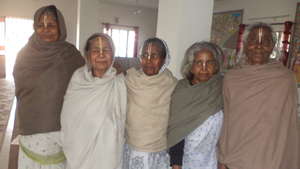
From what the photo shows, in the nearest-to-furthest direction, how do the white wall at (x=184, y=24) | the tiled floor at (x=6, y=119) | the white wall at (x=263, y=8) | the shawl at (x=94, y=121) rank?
the shawl at (x=94, y=121), the white wall at (x=184, y=24), the tiled floor at (x=6, y=119), the white wall at (x=263, y=8)

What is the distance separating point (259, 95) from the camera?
122cm

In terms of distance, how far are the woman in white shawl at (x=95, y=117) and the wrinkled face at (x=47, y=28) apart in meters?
0.27

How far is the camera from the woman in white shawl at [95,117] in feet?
4.33

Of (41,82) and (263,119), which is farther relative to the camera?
(41,82)

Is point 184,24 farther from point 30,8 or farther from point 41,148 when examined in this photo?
point 30,8

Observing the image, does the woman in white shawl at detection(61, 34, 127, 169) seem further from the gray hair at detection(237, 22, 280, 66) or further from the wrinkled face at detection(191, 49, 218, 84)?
the gray hair at detection(237, 22, 280, 66)

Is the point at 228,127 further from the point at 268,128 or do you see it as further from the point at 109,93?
the point at 109,93

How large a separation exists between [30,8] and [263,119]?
864cm

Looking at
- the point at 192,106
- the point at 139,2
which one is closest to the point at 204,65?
the point at 192,106

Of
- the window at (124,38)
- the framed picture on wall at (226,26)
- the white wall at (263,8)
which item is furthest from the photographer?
the window at (124,38)

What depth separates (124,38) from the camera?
32.1ft

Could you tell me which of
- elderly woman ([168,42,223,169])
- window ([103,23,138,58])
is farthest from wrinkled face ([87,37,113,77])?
window ([103,23,138,58])

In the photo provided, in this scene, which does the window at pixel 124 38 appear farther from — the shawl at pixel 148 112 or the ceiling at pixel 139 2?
the shawl at pixel 148 112

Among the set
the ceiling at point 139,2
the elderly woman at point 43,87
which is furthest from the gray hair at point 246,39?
the ceiling at point 139,2
